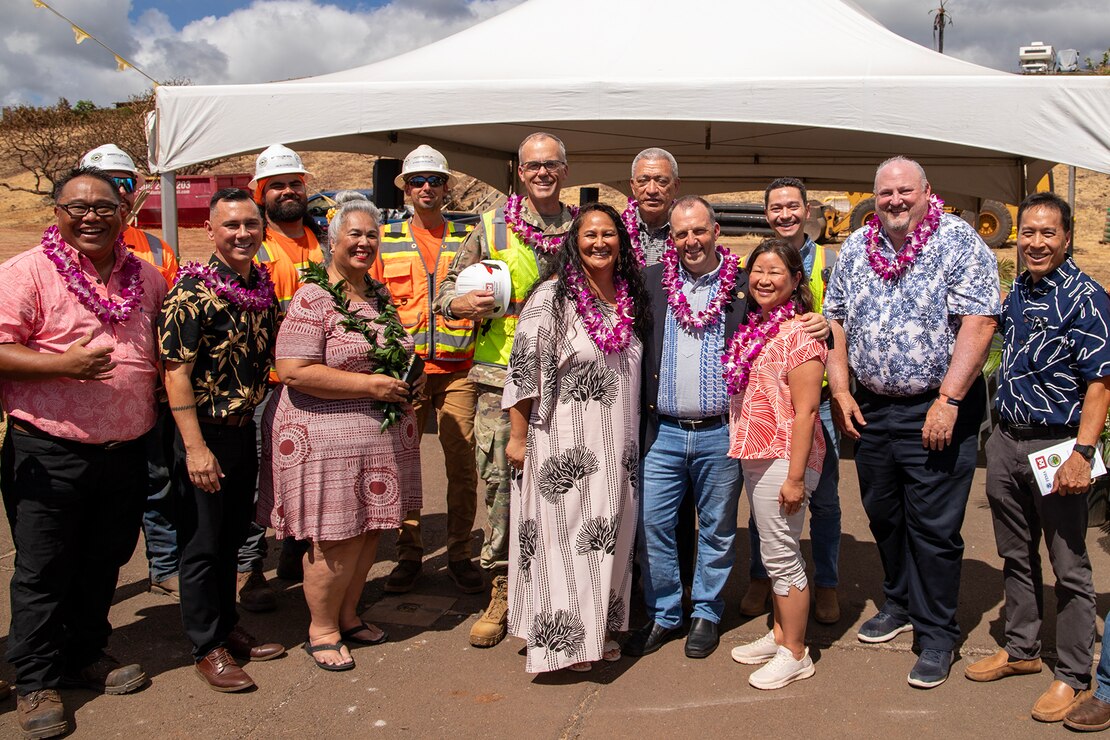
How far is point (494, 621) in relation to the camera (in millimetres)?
3908

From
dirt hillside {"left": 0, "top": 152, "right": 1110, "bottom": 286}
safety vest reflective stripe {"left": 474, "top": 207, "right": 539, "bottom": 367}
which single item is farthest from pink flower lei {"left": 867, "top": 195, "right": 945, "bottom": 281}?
dirt hillside {"left": 0, "top": 152, "right": 1110, "bottom": 286}

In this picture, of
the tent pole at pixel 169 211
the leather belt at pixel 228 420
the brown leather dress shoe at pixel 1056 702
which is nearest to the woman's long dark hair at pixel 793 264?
the brown leather dress shoe at pixel 1056 702

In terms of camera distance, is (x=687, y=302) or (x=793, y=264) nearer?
(x=793, y=264)

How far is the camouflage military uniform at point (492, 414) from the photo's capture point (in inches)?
154

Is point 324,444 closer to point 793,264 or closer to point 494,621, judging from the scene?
point 494,621

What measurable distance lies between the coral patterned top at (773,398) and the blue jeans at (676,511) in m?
0.17

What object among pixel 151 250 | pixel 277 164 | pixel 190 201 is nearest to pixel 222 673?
pixel 151 250

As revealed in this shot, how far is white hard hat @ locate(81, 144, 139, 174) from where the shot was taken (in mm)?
4707

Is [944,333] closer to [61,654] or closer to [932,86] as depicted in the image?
[932,86]

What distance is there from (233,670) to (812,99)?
14.4ft

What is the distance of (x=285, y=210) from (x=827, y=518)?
292 cm

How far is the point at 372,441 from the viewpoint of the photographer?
3.57 m

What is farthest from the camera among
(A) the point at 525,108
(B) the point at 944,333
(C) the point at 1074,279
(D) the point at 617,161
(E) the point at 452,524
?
(D) the point at 617,161

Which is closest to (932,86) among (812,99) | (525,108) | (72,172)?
(812,99)
